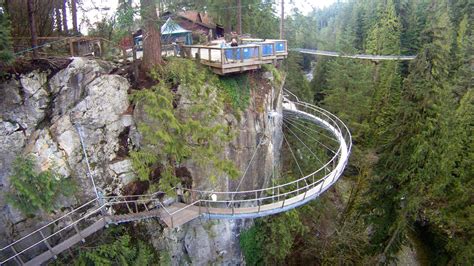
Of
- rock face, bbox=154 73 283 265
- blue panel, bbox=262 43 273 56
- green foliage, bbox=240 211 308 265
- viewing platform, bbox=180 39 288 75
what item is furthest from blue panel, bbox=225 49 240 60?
green foliage, bbox=240 211 308 265

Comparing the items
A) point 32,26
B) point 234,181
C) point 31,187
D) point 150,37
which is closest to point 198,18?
point 150,37

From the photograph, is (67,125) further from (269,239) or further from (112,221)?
(269,239)

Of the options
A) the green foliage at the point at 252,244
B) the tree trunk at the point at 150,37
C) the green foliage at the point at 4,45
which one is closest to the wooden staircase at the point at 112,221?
the green foliage at the point at 252,244

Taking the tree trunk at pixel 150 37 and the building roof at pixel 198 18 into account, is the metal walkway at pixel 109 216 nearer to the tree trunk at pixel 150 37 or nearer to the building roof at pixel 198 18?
the tree trunk at pixel 150 37

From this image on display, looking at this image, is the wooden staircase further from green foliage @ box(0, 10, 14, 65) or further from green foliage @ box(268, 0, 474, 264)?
green foliage @ box(268, 0, 474, 264)

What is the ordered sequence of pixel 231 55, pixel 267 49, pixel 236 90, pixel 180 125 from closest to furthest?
pixel 180 125 → pixel 231 55 → pixel 236 90 → pixel 267 49
